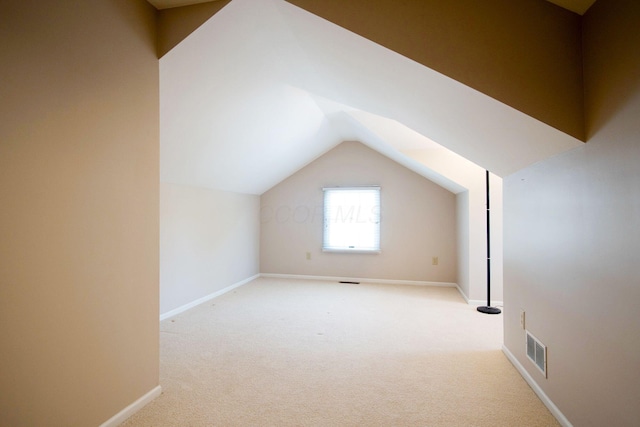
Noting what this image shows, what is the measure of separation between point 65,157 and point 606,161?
2.36 meters

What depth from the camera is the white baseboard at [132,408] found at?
5.42 feet

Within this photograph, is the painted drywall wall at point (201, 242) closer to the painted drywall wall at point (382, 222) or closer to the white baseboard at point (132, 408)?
the painted drywall wall at point (382, 222)

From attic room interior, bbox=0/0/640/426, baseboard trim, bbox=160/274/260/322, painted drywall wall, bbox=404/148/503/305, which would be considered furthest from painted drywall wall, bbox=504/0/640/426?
baseboard trim, bbox=160/274/260/322

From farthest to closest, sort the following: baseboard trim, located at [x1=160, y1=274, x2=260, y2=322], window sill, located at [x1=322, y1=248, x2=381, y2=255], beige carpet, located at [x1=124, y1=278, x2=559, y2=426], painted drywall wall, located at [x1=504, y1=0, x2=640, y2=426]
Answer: window sill, located at [x1=322, y1=248, x2=381, y2=255] → baseboard trim, located at [x1=160, y1=274, x2=260, y2=322] → beige carpet, located at [x1=124, y1=278, x2=559, y2=426] → painted drywall wall, located at [x1=504, y1=0, x2=640, y2=426]

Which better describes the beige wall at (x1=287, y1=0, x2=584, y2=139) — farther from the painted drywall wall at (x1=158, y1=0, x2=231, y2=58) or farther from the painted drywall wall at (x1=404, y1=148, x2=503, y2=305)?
the painted drywall wall at (x1=404, y1=148, x2=503, y2=305)

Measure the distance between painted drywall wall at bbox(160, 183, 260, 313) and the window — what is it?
139 centimetres

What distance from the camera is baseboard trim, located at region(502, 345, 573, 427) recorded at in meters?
1.67

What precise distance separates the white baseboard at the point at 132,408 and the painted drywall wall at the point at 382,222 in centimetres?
388

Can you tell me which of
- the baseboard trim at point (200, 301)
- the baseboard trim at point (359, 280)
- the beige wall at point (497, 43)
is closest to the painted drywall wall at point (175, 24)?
the beige wall at point (497, 43)

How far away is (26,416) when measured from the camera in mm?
1271

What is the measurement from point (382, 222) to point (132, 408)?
4.36 meters

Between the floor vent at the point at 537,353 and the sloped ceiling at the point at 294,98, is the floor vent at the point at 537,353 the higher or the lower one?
the lower one

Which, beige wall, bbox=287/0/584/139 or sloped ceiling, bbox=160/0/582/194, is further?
sloped ceiling, bbox=160/0/582/194

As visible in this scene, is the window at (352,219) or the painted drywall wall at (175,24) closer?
the painted drywall wall at (175,24)
